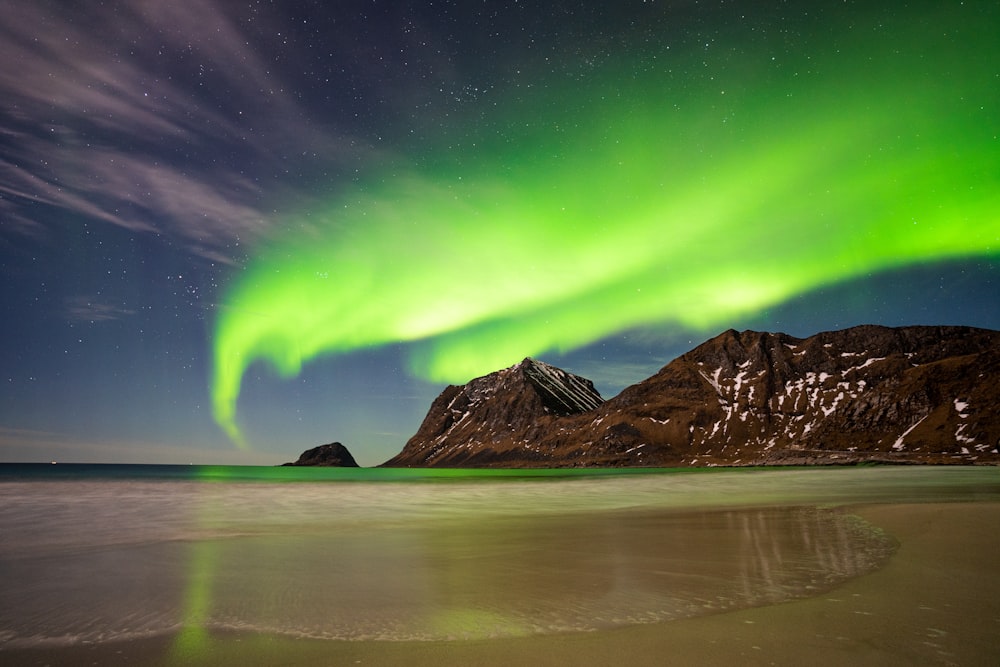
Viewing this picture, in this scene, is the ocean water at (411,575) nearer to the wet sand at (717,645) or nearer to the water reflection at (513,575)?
the water reflection at (513,575)

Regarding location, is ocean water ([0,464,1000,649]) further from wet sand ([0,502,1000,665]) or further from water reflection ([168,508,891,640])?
wet sand ([0,502,1000,665])

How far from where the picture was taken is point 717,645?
5766 mm

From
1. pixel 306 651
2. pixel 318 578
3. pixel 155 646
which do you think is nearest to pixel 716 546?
pixel 318 578

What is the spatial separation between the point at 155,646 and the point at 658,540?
477 inches

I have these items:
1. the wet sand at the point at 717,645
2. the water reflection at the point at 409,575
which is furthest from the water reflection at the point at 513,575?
the wet sand at the point at 717,645

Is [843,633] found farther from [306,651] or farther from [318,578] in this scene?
[318,578]

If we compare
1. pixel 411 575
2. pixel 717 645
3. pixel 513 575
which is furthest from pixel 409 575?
pixel 717 645

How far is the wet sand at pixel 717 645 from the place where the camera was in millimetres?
5410

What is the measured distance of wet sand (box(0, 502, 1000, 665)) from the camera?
5.41m

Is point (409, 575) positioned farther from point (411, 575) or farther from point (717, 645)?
point (717, 645)

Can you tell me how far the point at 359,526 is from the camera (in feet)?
66.4

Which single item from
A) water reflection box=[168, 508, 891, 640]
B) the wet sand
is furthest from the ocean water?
the wet sand

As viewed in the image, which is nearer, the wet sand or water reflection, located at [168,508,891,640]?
the wet sand

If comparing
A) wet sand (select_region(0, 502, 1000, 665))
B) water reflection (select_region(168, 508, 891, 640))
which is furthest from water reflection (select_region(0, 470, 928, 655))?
wet sand (select_region(0, 502, 1000, 665))
